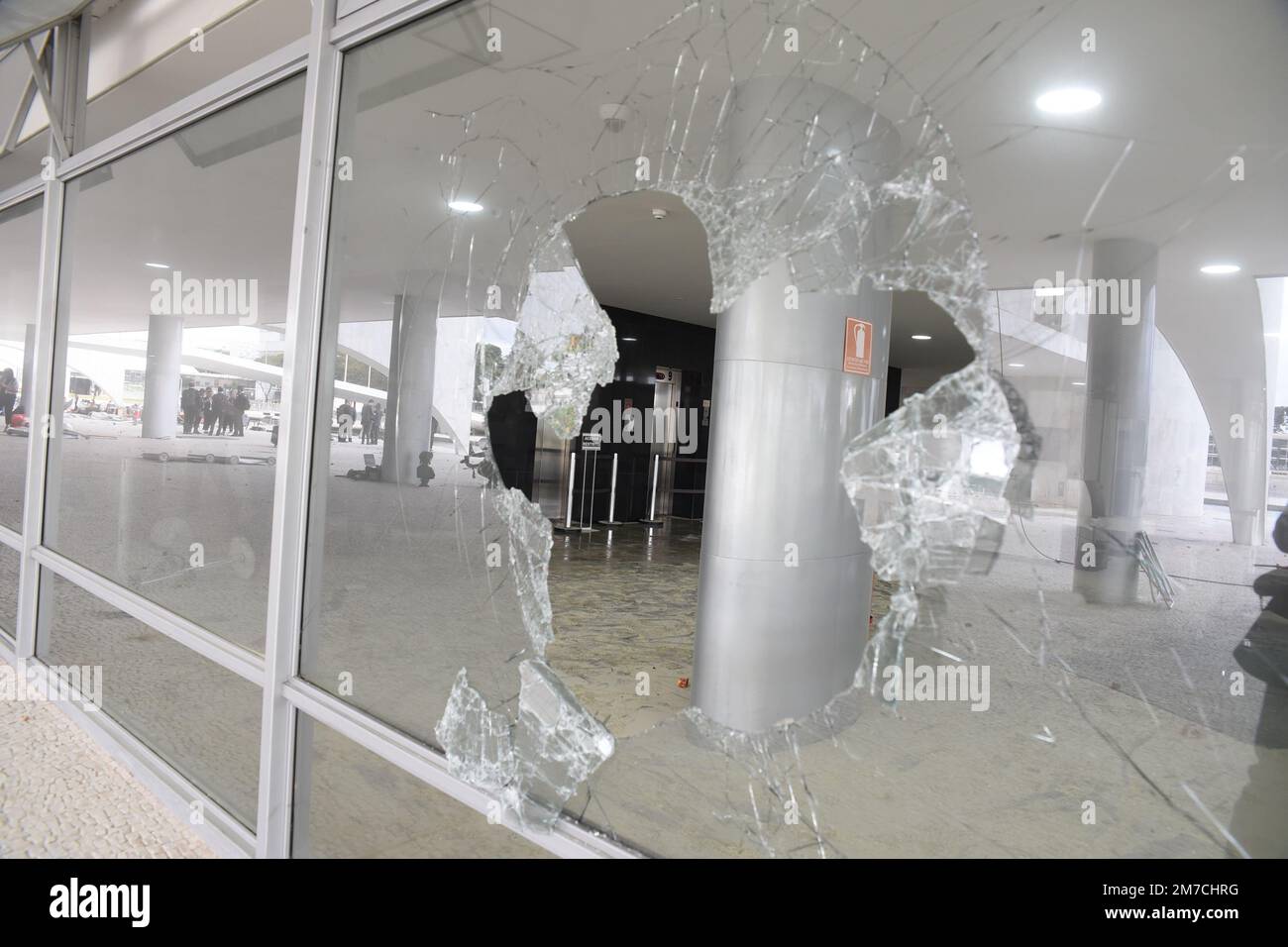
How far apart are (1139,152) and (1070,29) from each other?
0.20 metres

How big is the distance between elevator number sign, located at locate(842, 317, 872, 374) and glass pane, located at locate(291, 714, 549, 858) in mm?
1407

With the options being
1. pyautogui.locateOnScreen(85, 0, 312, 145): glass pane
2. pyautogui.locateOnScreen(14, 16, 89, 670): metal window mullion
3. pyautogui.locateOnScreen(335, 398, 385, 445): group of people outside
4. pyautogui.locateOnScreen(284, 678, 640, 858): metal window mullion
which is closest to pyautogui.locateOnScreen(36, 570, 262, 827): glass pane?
pyautogui.locateOnScreen(14, 16, 89, 670): metal window mullion

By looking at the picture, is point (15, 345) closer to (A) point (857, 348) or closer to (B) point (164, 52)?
(B) point (164, 52)

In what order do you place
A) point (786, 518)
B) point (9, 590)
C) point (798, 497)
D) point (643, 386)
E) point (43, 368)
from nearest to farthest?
1. point (798, 497)
2. point (786, 518)
3. point (43, 368)
4. point (9, 590)
5. point (643, 386)

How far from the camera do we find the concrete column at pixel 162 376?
3.16 metres

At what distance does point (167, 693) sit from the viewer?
9.96 ft

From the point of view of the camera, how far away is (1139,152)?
990 millimetres

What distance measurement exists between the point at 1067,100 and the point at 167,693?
11.2 ft

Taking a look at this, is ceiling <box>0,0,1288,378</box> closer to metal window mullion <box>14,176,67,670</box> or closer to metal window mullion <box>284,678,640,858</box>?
metal window mullion <box>284,678,640,858</box>

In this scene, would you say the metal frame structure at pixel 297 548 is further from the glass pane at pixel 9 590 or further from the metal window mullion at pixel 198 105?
the glass pane at pixel 9 590

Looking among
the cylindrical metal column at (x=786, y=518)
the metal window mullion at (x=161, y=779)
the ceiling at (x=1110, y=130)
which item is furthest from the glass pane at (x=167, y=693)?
the ceiling at (x=1110, y=130)

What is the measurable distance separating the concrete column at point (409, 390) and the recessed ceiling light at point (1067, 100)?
4.65 feet

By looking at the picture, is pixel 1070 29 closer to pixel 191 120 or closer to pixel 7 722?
pixel 191 120

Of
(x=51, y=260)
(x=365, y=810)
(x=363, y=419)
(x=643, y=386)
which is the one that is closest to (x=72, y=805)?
(x=365, y=810)
